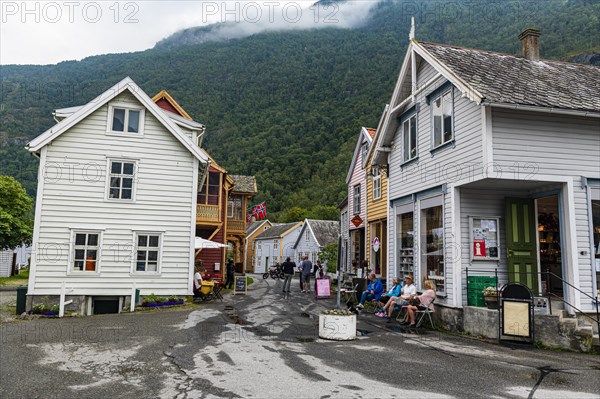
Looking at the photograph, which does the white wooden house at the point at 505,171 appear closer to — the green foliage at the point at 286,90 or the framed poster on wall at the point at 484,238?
the framed poster on wall at the point at 484,238

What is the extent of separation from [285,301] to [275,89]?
95.6m

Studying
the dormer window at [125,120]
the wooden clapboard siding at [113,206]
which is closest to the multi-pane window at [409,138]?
→ the wooden clapboard siding at [113,206]

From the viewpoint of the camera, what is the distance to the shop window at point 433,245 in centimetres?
1300

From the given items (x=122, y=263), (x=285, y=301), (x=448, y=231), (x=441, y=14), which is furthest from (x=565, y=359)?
(x=441, y=14)

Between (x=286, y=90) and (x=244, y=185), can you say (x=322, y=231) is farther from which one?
(x=286, y=90)

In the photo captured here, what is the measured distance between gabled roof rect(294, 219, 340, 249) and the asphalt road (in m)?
37.8

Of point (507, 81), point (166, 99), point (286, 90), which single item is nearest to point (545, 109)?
point (507, 81)

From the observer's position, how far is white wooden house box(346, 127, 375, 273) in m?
24.7

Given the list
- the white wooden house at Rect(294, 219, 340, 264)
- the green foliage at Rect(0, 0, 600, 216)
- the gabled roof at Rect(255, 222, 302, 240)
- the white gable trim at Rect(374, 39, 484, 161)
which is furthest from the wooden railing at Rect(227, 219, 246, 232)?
the green foliage at Rect(0, 0, 600, 216)

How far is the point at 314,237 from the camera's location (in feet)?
165

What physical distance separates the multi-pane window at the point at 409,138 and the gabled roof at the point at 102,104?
25.5 ft

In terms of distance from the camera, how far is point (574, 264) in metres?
10.8

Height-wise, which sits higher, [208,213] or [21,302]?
[208,213]

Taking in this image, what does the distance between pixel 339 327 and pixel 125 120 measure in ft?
39.7
